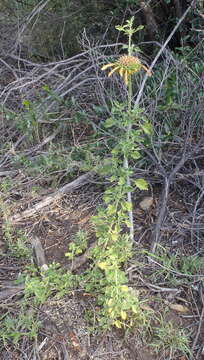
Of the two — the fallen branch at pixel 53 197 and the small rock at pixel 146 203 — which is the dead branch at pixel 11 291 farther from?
the small rock at pixel 146 203

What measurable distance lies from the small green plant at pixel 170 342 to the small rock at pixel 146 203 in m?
0.93

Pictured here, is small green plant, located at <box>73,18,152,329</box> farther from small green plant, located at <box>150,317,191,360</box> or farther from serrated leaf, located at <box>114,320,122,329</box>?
small green plant, located at <box>150,317,191,360</box>

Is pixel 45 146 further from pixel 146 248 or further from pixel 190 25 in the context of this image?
pixel 190 25

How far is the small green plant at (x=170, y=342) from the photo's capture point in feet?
6.57

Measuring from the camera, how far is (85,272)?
7.41 feet

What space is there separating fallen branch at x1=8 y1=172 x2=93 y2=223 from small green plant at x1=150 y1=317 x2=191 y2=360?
3.98 ft

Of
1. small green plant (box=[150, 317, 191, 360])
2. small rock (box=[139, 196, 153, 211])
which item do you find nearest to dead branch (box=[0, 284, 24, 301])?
small green plant (box=[150, 317, 191, 360])

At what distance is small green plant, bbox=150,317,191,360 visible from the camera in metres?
2.00

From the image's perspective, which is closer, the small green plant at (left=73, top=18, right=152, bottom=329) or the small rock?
the small green plant at (left=73, top=18, right=152, bottom=329)

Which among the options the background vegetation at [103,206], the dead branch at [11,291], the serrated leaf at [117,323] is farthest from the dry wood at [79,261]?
the serrated leaf at [117,323]

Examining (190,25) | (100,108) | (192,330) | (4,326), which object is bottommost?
(192,330)

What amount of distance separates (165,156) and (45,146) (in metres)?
1.04

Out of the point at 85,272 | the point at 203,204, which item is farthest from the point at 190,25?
Result: the point at 85,272

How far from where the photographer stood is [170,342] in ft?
6.67
